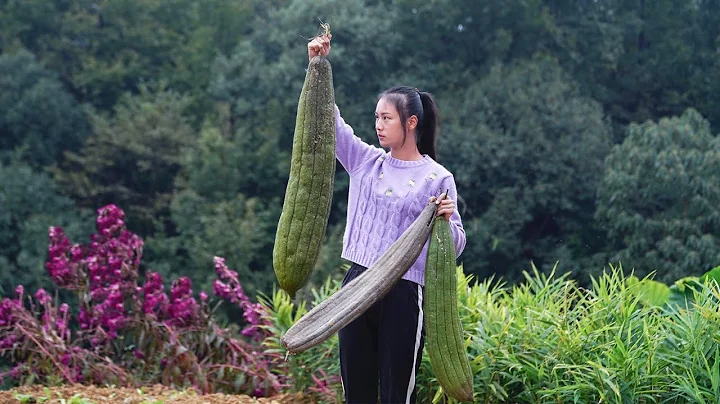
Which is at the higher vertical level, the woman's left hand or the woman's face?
the woman's face

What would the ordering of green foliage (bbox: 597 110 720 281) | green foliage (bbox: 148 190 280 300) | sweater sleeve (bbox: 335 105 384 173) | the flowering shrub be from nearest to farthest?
sweater sleeve (bbox: 335 105 384 173) < the flowering shrub < green foliage (bbox: 597 110 720 281) < green foliage (bbox: 148 190 280 300)

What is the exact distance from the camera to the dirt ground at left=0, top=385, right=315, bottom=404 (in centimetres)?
457

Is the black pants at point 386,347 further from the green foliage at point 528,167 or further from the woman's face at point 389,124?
the green foliage at point 528,167

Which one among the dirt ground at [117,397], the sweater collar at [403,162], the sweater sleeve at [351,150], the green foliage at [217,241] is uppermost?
the sweater sleeve at [351,150]

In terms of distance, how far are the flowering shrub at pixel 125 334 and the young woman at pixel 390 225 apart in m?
1.93

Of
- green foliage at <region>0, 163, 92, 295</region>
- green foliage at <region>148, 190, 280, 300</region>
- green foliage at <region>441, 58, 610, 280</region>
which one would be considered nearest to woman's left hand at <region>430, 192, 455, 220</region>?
green foliage at <region>148, 190, 280, 300</region>

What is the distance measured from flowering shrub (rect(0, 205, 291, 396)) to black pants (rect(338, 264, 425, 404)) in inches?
74.4

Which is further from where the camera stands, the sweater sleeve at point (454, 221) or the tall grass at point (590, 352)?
the tall grass at point (590, 352)

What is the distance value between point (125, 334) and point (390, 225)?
354 centimetres

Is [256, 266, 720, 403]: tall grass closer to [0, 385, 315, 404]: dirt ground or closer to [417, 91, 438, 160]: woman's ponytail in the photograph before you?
[0, 385, 315, 404]: dirt ground

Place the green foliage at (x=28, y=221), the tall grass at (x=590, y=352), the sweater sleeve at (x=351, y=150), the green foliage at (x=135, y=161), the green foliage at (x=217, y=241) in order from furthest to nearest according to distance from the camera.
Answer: the green foliage at (x=135, y=161) → the green foliage at (x=217, y=241) → the green foliage at (x=28, y=221) → the tall grass at (x=590, y=352) → the sweater sleeve at (x=351, y=150)

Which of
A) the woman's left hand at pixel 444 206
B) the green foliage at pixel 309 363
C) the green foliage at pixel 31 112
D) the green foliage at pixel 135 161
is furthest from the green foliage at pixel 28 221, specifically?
the woman's left hand at pixel 444 206

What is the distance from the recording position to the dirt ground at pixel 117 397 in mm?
4574

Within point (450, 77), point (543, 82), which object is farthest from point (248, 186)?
point (543, 82)
